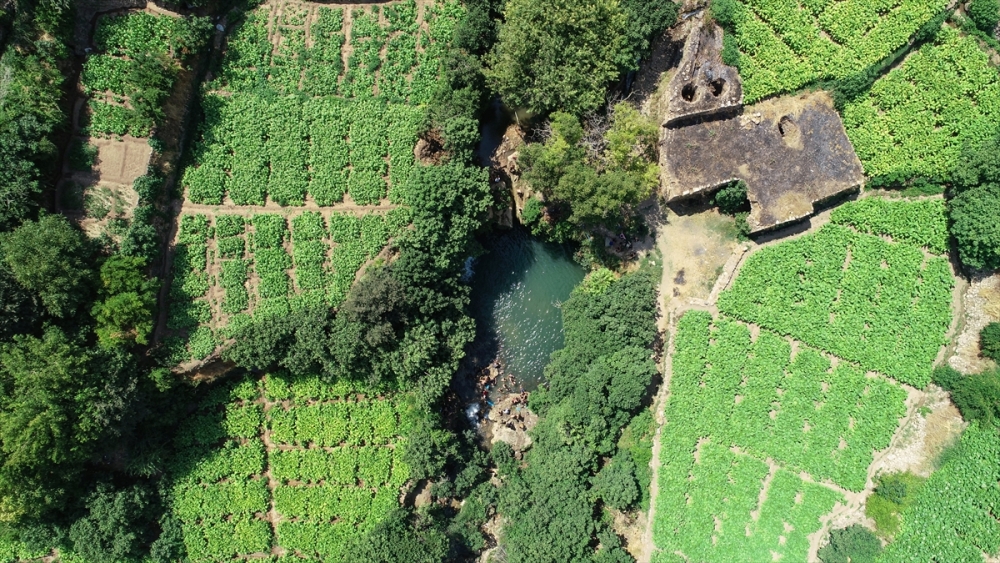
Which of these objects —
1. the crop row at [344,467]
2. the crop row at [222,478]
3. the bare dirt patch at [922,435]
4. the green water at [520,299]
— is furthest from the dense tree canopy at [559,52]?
the bare dirt patch at [922,435]

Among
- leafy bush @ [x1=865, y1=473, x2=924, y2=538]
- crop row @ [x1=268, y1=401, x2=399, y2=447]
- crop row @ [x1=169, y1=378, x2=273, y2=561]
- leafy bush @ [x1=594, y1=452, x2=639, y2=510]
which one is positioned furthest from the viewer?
crop row @ [x1=268, y1=401, x2=399, y2=447]

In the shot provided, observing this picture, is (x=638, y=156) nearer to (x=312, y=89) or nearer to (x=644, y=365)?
(x=644, y=365)

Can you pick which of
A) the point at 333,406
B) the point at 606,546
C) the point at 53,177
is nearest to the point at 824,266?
the point at 606,546

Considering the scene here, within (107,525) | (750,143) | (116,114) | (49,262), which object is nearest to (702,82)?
(750,143)

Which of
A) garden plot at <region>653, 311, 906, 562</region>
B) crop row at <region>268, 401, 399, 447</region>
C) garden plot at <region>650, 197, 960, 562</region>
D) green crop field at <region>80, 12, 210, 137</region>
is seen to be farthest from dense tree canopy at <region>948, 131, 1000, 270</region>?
green crop field at <region>80, 12, 210, 137</region>

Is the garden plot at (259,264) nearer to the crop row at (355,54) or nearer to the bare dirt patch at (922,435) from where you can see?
the crop row at (355,54)

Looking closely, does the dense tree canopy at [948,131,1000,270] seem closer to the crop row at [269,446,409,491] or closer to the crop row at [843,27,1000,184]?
the crop row at [843,27,1000,184]
